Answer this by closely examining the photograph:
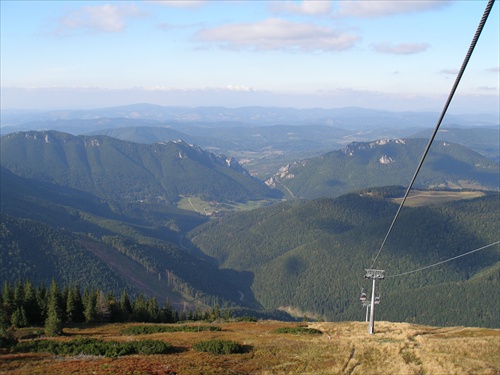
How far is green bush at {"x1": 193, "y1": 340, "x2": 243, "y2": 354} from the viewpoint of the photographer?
43906mm

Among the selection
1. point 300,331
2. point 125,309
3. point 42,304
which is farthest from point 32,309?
point 300,331

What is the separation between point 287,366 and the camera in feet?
126

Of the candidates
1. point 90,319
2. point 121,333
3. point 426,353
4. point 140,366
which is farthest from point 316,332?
point 90,319

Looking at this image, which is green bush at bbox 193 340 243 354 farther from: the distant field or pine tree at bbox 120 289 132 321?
pine tree at bbox 120 289 132 321

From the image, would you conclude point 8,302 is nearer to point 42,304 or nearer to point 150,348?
point 42,304

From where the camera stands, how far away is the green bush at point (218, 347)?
1729 inches

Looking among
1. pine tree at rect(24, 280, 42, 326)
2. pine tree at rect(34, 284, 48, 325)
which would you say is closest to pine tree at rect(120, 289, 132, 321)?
pine tree at rect(34, 284, 48, 325)

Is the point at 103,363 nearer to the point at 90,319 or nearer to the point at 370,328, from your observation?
the point at 370,328

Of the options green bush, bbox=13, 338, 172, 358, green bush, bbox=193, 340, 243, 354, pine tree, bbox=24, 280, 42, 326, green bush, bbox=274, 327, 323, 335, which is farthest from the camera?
pine tree, bbox=24, 280, 42, 326

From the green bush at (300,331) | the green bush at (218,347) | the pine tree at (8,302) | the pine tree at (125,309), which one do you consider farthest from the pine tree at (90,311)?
the green bush at (218,347)

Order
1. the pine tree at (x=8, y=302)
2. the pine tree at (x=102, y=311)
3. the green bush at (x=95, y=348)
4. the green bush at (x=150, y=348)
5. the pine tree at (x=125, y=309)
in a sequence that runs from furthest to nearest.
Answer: the pine tree at (x=125, y=309) → the pine tree at (x=102, y=311) → the pine tree at (x=8, y=302) → the green bush at (x=150, y=348) → the green bush at (x=95, y=348)

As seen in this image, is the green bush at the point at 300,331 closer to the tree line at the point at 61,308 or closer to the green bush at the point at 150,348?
the green bush at the point at 150,348

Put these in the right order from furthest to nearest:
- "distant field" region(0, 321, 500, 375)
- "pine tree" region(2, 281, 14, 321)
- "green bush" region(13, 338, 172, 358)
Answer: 1. "pine tree" region(2, 281, 14, 321)
2. "green bush" region(13, 338, 172, 358)
3. "distant field" region(0, 321, 500, 375)

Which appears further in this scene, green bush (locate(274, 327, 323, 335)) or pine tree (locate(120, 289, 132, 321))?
pine tree (locate(120, 289, 132, 321))
